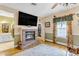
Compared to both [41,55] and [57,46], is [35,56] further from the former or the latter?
[57,46]

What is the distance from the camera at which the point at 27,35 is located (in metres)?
2.16

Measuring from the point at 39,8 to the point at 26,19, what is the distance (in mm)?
364

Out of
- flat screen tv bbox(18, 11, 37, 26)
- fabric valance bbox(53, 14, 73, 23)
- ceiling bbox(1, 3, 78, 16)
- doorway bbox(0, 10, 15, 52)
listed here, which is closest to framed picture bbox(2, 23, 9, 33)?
doorway bbox(0, 10, 15, 52)

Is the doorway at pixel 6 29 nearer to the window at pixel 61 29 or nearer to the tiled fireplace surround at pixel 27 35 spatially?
the tiled fireplace surround at pixel 27 35

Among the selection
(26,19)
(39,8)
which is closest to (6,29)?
(26,19)

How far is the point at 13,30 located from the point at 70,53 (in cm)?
123

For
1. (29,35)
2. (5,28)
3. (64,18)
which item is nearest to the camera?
(5,28)

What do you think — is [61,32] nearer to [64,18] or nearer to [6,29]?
[64,18]

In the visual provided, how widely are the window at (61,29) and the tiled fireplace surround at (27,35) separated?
1.71ft

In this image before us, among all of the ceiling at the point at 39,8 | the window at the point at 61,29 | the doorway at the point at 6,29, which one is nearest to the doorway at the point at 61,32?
the window at the point at 61,29

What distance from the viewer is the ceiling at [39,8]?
1.90 m

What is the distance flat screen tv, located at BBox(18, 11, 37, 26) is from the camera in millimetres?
2002

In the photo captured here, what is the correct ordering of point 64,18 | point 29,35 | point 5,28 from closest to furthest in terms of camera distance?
point 5,28 → point 64,18 → point 29,35

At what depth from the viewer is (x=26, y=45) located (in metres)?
2.10
